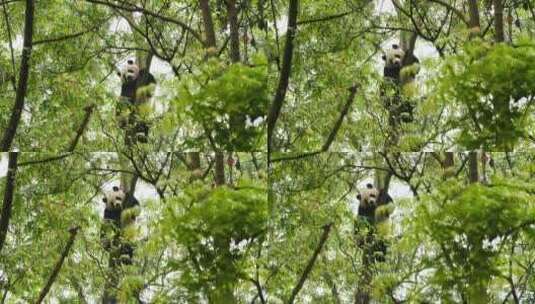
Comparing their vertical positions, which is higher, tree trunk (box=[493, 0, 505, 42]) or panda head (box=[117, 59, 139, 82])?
tree trunk (box=[493, 0, 505, 42])

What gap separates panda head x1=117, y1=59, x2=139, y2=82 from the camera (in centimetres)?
446

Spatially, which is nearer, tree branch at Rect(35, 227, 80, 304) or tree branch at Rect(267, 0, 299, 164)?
tree branch at Rect(35, 227, 80, 304)

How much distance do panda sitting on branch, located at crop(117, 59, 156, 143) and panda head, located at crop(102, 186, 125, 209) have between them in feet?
0.67

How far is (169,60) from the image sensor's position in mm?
4465

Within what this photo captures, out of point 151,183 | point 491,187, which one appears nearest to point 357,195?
point 491,187

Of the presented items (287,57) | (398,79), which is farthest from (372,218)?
(287,57)

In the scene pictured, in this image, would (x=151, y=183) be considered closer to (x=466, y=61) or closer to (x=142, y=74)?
(x=142, y=74)

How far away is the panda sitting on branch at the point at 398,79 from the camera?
4.43 m

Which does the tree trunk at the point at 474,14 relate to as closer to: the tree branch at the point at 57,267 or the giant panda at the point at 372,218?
the giant panda at the point at 372,218

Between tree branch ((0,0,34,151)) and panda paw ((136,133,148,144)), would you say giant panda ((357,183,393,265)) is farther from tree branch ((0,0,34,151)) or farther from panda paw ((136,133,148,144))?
tree branch ((0,0,34,151))

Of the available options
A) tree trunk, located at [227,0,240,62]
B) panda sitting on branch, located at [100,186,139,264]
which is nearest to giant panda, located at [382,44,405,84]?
tree trunk, located at [227,0,240,62]

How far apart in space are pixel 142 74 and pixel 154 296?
84cm

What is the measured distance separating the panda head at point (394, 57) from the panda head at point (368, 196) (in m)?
0.47

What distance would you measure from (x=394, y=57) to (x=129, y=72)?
101cm
